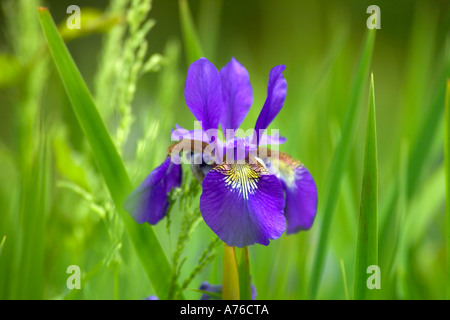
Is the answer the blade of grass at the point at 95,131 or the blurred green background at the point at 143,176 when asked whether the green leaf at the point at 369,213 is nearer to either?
the blurred green background at the point at 143,176

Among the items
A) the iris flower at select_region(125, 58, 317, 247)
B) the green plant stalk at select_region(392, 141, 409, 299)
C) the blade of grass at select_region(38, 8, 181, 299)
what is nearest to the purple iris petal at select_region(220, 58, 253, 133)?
the iris flower at select_region(125, 58, 317, 247)

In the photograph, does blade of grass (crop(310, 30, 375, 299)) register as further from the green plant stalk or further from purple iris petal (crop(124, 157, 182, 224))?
purple iris petal (crop(124, 157, 182, 224))

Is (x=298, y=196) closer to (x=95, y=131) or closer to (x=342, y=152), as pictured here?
(x=342, y=152)

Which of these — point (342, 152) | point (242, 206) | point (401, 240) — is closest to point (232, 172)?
point (242, 206)

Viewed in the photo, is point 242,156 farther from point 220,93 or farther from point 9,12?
point 9,12

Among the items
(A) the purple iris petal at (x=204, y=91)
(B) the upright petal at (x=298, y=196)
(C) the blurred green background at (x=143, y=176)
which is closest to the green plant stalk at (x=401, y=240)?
(C) the blurred green background at (x=143, y=176)
